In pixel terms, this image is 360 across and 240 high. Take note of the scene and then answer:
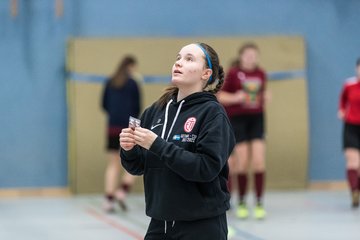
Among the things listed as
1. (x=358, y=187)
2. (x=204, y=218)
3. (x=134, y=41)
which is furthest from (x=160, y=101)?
(x=134, y=41)

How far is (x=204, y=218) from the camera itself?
3002 millimetres

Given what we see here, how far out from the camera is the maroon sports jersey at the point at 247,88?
734 cm

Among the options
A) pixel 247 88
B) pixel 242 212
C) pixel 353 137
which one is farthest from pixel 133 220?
pixel 353 137

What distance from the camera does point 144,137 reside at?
2891 millimetres

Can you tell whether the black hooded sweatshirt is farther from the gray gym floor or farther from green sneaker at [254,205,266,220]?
green sneaker at [254,205,266,220]

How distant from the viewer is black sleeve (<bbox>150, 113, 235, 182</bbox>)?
2877mm

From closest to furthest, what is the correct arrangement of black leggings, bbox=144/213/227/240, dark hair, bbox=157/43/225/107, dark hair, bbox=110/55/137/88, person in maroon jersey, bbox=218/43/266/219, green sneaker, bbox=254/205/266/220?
black leggings, bbox=144/213/227/240, dark hair, bbox=157/43/225/107, green sneaker, bbox=254/205/266/220, person in maroon jersey, bbox=218/43/266/219, dark hair, bbox=110/55/137/88

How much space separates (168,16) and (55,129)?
2.25 metres

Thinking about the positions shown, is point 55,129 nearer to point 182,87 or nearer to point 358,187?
point 358,187

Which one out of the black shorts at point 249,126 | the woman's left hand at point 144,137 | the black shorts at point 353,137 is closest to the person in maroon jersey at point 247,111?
the black shorts at point 249,126

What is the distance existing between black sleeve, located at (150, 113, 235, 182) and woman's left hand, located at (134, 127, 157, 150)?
0.02 metres

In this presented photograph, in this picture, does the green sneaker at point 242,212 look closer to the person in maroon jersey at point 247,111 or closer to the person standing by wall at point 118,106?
the person in maroon jersey at point 247,111

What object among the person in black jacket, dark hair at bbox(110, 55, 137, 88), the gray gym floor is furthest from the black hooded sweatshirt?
dark hair at bbox(110, 55, 137, 88)

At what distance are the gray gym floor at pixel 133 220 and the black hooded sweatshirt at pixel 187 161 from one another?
3.15 meters
